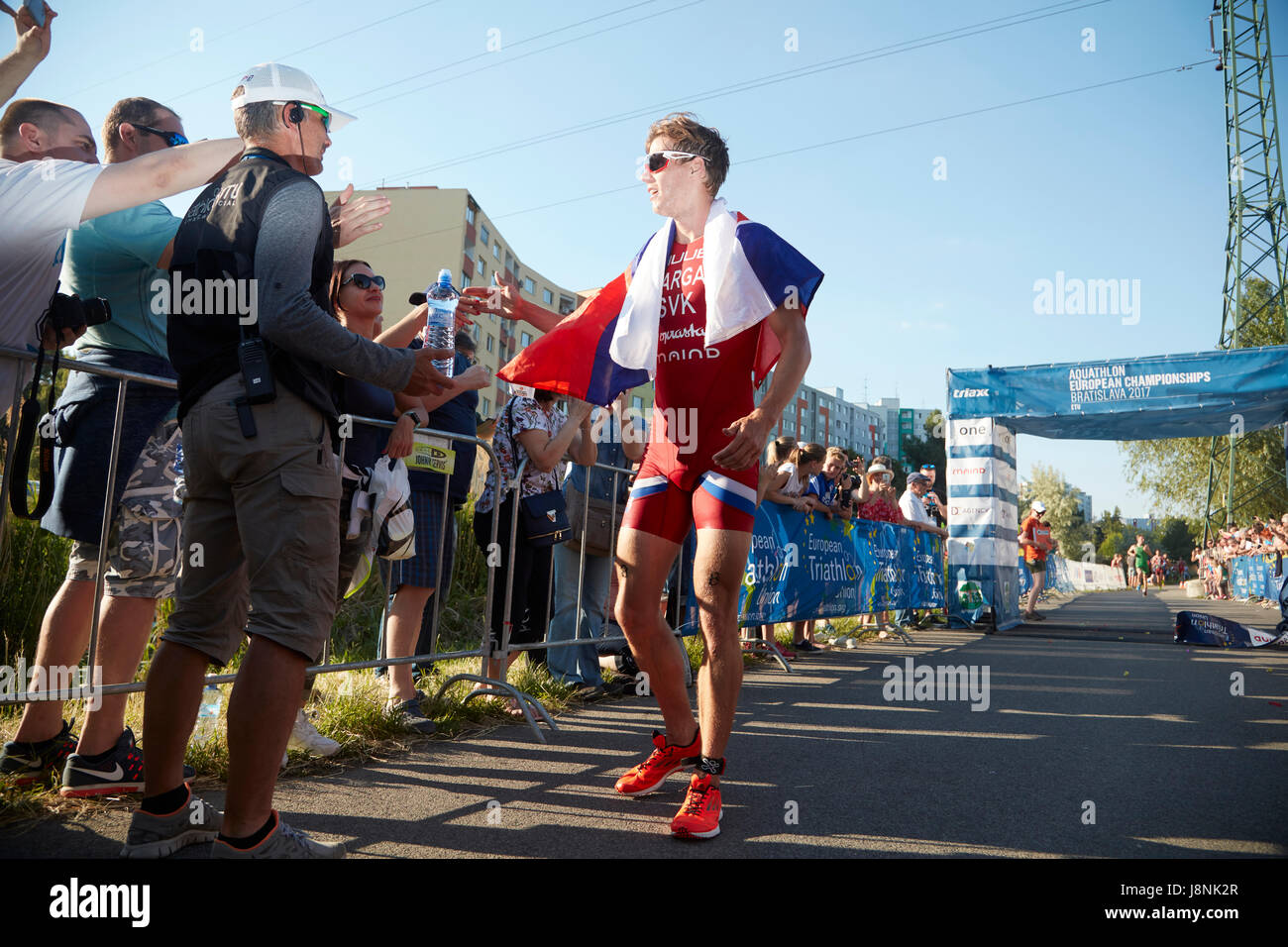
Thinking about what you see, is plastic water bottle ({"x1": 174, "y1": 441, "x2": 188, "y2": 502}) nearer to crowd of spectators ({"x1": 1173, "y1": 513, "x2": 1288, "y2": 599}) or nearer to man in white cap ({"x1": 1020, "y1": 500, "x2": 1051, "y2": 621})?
man in white cap ({"x1": 1020, "y1": 500, "x2": 1051, "y2": 621})

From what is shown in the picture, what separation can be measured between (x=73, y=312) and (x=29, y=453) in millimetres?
453

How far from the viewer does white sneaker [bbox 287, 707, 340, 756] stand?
3.78m

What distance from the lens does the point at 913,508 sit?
560 inches

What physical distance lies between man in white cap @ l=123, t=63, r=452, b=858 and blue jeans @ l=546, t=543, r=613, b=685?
3.31 meters

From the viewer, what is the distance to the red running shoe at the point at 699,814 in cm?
289

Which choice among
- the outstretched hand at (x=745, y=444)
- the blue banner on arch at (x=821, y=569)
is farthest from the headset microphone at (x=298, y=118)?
the blue banner on arch at (x=821, y=569)

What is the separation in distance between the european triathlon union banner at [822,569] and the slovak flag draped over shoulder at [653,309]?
3.05 metres

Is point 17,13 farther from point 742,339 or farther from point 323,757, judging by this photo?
point 323,757

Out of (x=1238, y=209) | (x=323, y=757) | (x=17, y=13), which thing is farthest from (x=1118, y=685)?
(x=1238, y=209)

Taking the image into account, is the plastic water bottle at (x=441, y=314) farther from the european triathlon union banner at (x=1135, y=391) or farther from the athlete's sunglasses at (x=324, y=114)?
the european triathlon union banner at (x=1135, y=391)

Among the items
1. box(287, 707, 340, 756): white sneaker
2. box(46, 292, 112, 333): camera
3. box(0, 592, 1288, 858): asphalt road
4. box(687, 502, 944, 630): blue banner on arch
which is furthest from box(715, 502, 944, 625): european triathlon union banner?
box(46, 292, 112, 333): camera

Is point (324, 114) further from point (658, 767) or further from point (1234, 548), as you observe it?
point (1234, 548)

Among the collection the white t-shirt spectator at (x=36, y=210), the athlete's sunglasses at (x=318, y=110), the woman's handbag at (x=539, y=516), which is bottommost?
the woman's handbag at (x=539, y=516)

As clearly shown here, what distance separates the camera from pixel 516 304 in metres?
Answer: 3.89
